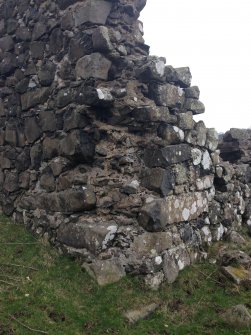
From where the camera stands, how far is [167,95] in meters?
5.98

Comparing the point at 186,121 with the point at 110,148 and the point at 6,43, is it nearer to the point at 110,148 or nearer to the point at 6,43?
the point at 110,148

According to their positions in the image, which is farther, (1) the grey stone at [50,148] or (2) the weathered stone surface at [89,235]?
(1) the grey stone at [50,148]

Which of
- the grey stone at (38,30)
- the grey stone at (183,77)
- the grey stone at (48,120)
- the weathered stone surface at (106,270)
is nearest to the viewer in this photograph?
the weathered stone surface at (106,270)

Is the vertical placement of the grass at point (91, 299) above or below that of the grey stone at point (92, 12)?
below

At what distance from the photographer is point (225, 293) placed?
16.6 feet

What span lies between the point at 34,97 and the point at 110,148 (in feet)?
6.14

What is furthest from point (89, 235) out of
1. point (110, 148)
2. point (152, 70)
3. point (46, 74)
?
point (46, 74)

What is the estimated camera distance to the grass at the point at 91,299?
414 centimetres

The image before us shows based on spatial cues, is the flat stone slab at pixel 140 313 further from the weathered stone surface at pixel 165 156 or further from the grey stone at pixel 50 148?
the grey stone at pixel 50 148

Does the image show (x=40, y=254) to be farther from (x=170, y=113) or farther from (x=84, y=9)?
(x=84, y=9)

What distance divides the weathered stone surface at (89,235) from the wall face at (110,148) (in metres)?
0.01

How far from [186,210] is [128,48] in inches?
107

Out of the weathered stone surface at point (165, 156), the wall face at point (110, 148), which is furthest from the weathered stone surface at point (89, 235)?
the weathered stone surface at point (165, 156)

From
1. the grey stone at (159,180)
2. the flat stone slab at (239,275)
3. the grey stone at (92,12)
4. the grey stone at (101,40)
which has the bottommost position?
the flat stone slab at (239,275)
